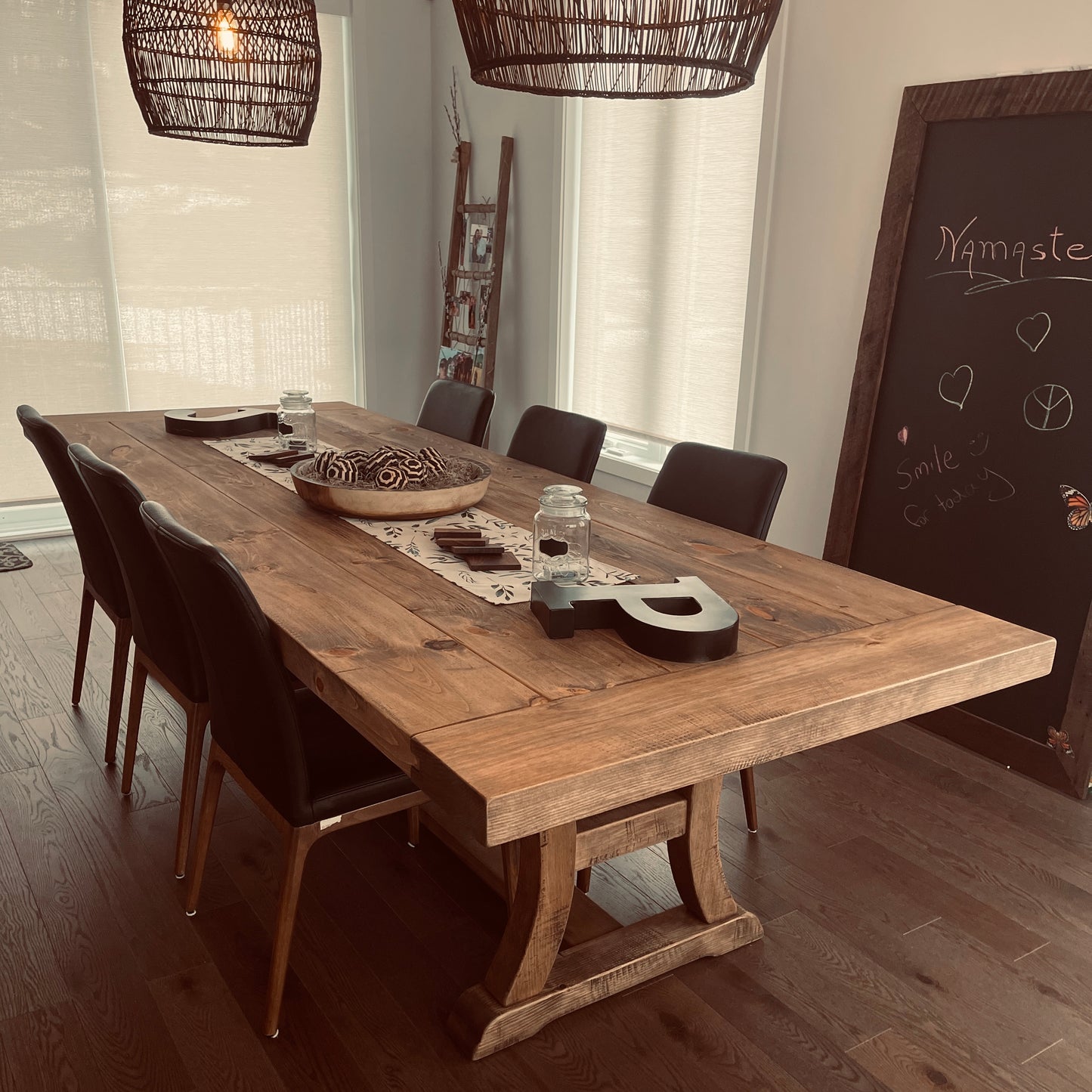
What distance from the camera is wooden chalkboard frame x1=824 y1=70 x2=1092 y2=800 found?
258 cm

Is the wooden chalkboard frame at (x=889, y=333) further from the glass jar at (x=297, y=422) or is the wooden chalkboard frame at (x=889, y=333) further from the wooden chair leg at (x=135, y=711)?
the wooden chair leg at (x=135, y=711)

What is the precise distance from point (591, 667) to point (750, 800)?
104cm

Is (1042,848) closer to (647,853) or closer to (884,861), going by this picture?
(884,861)

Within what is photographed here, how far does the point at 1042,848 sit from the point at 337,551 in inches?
69.6

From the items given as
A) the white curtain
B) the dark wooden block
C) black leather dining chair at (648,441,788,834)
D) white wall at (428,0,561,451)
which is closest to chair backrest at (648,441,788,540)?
black leather dining chair at (648,441,788,834)

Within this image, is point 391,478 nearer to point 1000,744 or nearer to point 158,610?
point 158,610

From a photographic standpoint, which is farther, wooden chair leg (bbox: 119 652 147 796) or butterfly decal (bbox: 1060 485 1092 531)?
butterfly decal (bbox: 1060 485 1092 531)

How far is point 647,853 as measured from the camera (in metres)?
2.34

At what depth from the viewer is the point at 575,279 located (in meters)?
4.59

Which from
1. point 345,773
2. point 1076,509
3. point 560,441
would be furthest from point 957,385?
point 345,773

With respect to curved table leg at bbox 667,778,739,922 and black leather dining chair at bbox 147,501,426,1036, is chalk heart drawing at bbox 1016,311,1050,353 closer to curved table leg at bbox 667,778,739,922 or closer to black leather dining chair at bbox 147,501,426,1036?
curved table leg at bbox 667,778,739,922

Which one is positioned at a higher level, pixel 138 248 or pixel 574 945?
pixel 138 248

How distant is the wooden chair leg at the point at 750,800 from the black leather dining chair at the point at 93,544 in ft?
5.03

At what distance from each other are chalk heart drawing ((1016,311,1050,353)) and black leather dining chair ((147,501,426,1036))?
197cm
